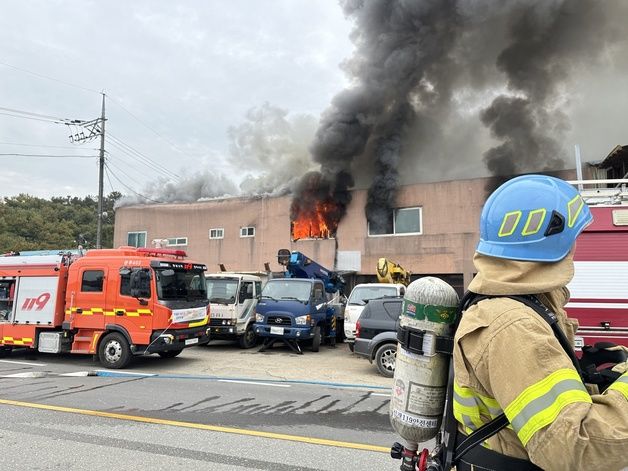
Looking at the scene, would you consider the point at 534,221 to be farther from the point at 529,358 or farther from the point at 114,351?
the point at 114,351

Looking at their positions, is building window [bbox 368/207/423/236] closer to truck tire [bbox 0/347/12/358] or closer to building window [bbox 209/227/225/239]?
building window [bbox 209/227/225/239]

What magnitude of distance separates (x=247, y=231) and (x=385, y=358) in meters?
14.0

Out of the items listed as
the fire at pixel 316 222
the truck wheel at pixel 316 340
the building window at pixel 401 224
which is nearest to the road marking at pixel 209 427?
the truck wheel at pixel 316 340

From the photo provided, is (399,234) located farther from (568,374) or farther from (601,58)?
(568,374)

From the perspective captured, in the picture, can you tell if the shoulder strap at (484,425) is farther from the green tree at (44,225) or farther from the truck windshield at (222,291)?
the green tree at (44,225)

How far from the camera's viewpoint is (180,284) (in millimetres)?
10156

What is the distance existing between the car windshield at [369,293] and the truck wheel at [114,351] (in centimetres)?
595

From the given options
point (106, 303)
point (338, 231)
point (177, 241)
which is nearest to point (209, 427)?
point (106, 303)

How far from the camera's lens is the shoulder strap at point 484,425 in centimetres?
128

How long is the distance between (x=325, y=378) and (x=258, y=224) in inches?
543

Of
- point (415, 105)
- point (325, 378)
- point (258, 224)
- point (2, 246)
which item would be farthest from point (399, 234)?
point (2, 246)

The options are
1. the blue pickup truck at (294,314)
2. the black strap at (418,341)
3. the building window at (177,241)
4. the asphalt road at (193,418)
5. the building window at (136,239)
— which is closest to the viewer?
the black strap at (418,341)

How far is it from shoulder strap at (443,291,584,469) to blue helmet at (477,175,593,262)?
0.48 ft

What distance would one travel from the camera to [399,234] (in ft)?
62.2
